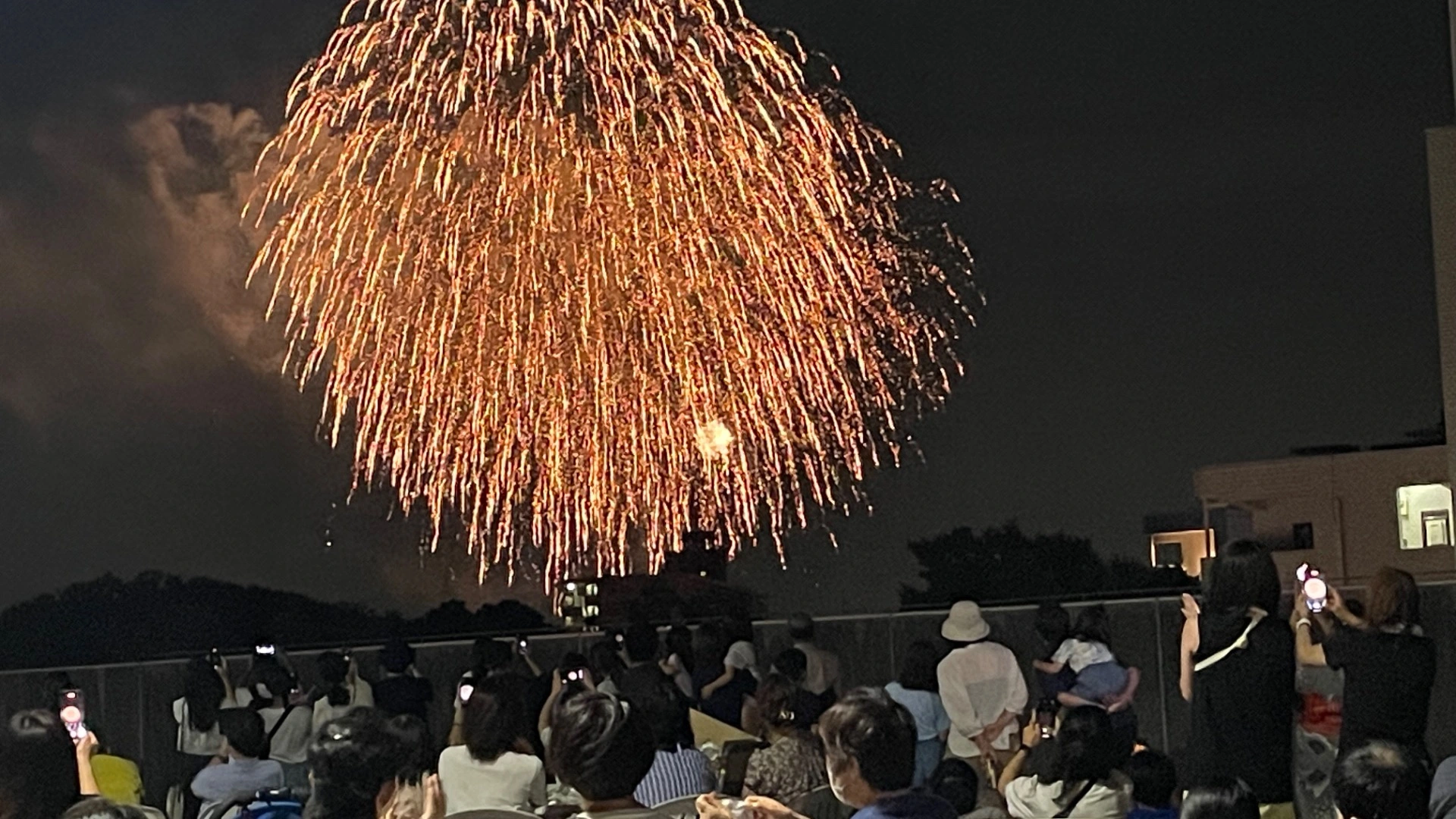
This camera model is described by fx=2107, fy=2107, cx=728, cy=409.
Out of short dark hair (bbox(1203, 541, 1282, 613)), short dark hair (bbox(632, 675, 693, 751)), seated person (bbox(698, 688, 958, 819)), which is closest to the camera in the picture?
seated person (bbox(698, 688, 958, 819))

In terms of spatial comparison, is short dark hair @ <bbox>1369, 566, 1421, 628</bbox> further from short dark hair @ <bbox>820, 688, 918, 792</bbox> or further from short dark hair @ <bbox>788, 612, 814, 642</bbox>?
short dark hair @ <bbox>788, 612, 814, 642</bbox>

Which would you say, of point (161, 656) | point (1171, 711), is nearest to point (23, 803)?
point (1171, 711)

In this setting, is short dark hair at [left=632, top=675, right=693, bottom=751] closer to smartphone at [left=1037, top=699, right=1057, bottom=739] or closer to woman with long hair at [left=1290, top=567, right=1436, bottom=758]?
smartphone at [left=1037, top=699, right=1057, bottom=739]

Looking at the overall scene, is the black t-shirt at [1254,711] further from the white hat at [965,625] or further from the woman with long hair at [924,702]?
the white hat at [965,625]

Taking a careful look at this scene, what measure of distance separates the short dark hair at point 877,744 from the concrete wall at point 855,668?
5982 mm

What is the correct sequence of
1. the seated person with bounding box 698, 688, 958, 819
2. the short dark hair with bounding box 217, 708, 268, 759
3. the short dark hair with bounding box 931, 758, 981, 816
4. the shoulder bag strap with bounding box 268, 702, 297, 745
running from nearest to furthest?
the seated person with bounding box 698, 688, 958, 819 → the short dark hair with bounding box 217, 708, 268, 759 → the short dark hair with bounding box 931, 758, 981, 816 → the shoulder bag strap with bounding box 268, 702, 297, 745

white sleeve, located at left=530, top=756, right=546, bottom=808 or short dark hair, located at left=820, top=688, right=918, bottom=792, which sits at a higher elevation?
short dark hair, located at left=820, top=688, right=918, bottom=792

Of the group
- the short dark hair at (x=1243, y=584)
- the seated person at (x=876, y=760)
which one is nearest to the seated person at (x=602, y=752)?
the seated person at (x=876, y=760)

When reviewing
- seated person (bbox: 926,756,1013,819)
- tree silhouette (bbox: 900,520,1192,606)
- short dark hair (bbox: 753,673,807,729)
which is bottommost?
seated person (bbox: 926,756,1013,819)

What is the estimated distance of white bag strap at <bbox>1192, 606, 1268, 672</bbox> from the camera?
5164 mm

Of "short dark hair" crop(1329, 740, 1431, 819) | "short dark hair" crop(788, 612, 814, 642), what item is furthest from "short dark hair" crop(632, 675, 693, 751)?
"short dark hair" crop(788, 612, 814, 642)

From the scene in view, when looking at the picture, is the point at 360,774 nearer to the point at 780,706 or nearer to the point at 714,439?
the point at 780,706

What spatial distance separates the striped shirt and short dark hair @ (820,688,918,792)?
1883 mm

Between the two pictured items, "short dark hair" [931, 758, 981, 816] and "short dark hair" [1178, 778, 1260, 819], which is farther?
"short dark hair" [931, 758, 981, 816]
